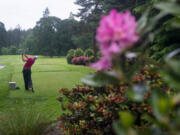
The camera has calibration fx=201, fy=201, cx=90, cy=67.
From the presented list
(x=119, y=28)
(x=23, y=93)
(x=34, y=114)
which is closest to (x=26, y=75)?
(x=23, y=93)

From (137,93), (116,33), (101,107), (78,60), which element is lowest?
(78,60)

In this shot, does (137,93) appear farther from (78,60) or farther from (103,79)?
(78,60)

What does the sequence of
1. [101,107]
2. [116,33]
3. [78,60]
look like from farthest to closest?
[78,60] < [101,107] < [116,33]

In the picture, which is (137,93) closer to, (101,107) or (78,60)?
(101,107)

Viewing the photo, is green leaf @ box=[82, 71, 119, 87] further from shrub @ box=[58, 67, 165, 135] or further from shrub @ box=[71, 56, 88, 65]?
shrub @ box=[71, 56, 88, 65]

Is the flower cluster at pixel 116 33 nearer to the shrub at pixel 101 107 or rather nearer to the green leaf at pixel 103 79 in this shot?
the green leaf at pixel 103 79

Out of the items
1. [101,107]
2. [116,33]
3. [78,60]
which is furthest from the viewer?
[78,60]

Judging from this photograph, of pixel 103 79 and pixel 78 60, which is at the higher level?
pixel 103 79

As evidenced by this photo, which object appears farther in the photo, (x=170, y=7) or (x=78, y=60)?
(x=78, y=60)

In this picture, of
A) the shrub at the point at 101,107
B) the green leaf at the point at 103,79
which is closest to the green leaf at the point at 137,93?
the green leaf at the point at 103,79

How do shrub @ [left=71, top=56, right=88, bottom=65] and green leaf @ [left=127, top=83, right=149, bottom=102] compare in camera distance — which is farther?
shrub @ [left=71, top=56, right=88, bottom=65]

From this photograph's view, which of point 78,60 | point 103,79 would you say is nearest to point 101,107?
point 103,79

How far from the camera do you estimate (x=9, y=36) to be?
60844mm

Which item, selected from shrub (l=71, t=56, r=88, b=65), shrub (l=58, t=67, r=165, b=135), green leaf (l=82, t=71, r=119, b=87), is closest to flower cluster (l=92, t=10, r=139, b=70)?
green leaf (l=82, t=71, r=119, b=87)
